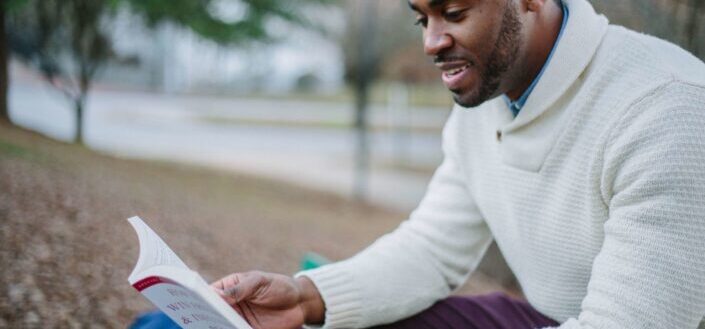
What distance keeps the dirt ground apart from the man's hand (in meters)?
1.23

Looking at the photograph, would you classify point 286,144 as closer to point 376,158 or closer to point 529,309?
point 376,158

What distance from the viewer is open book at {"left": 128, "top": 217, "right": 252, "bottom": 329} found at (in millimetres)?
1463

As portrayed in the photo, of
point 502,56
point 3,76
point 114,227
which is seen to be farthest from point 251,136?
point 502,56

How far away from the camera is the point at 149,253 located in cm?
156

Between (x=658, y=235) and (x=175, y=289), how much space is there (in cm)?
93

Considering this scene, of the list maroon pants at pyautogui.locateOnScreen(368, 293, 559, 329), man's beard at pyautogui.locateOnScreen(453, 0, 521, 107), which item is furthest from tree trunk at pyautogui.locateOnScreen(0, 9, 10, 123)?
man's beard at pyautogui.locateOnScreen(453, 0, 521, 107)

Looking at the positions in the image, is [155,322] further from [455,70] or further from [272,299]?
[455,70]

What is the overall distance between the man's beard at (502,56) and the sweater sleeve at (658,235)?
1.30 ft

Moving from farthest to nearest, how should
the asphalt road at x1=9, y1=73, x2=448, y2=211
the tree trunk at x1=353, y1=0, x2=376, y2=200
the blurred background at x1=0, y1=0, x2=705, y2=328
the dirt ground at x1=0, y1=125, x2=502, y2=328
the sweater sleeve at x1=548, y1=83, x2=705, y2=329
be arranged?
the asphalt road at x1=9, y1=73, x2=448, y2=211
the tree trunk at x1=353, y1=0, x2=376, y2=200
the blurred background at x1=0, y1=0, x2=705, y2=328
the dirt ground at x1=0, y1=125, x2=502, y2=328
the sweater sleeve at x1=548, y1=83, x2=705, y2=329

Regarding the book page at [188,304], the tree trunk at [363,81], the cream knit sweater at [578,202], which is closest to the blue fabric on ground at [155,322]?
the book page at [188,304]

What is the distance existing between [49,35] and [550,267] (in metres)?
7.34

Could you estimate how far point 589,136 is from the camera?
1.70 metres

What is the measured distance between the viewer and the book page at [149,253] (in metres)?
1.52

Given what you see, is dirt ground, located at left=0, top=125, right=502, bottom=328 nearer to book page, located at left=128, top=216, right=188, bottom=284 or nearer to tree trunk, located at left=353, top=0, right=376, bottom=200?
tree trunk, located at left=353, top=0, right=376, bottom=200
